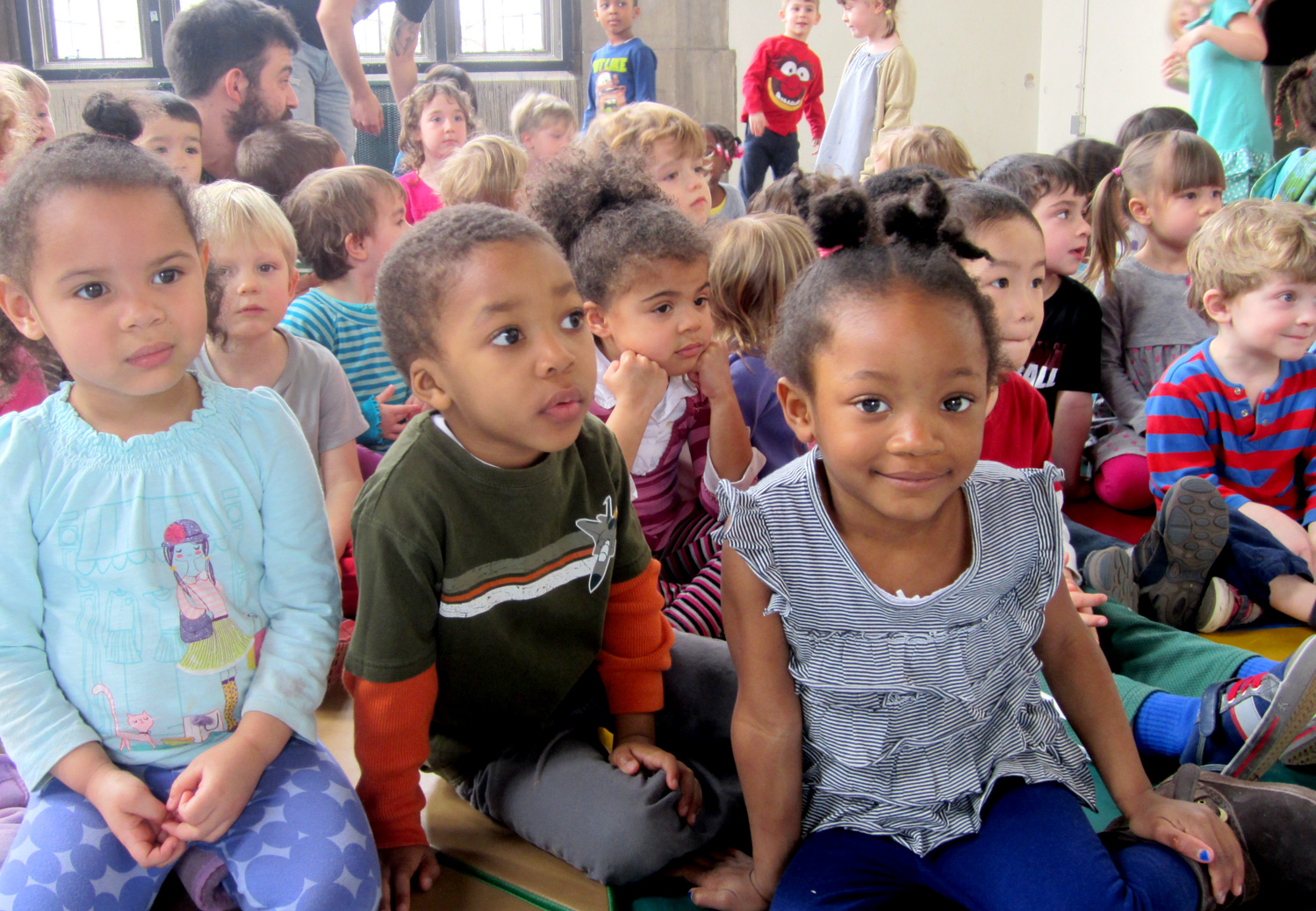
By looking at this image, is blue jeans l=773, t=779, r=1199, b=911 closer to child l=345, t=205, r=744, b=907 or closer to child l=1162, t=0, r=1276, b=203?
child l=345, t=205, r=744, b=907

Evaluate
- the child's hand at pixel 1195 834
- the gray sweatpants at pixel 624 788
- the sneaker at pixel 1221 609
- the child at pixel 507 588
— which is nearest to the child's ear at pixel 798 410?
the child at pixel 507 588

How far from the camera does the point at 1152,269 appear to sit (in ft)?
9.46

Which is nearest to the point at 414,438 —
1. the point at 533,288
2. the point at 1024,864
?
the point at 533,288

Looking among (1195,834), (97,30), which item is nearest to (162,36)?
(97,30)

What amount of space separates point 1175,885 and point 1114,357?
6.88 ft

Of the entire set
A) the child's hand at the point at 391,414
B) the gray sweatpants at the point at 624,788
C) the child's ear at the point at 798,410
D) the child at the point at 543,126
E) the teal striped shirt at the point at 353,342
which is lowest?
the gray sweatpants at the point at 624,788

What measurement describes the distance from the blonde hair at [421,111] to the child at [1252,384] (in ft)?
8.61

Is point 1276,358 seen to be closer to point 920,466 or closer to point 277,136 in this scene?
point 920,466

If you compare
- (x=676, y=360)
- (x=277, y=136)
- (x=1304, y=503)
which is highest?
(x=277, y=136)

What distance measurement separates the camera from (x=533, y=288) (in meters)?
1.14

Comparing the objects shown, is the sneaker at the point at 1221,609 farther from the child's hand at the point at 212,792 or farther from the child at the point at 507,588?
the child's hand at the point at 212,792

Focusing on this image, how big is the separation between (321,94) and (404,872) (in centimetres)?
340

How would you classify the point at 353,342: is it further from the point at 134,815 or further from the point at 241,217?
the point at 134,815

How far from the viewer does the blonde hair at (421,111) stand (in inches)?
147
